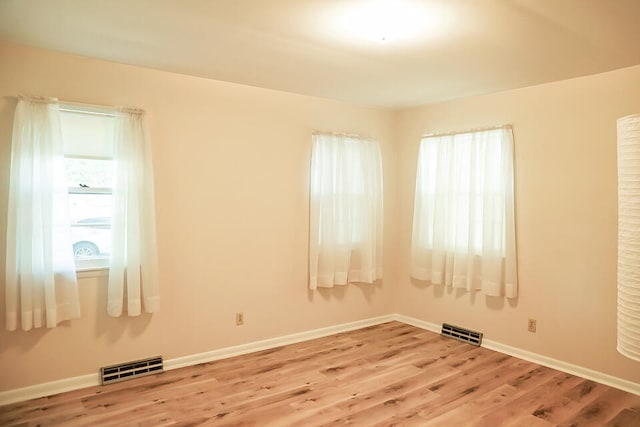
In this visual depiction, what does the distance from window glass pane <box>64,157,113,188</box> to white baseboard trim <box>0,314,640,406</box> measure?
1.46 meters

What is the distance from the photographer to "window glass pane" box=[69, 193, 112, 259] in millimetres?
3254

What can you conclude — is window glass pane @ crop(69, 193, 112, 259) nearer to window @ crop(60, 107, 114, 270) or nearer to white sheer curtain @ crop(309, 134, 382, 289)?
window @ crop(60, 107, 114, 270)

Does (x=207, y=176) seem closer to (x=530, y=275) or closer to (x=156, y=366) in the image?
(x=156, y=366)

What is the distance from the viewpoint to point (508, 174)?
3928 mm

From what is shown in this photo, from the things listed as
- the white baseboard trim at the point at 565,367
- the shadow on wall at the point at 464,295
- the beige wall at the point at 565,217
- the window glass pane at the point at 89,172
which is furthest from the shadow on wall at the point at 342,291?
the window glass pane at the point at 89,172

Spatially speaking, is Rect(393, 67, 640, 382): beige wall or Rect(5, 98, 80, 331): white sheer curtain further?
Rect(393, 67, 640, 382): beige wall

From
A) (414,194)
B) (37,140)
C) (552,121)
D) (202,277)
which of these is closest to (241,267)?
(202,277)

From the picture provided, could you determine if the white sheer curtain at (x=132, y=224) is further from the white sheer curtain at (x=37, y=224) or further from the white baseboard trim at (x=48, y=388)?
the white baseboard trim at (x=48, y=388)

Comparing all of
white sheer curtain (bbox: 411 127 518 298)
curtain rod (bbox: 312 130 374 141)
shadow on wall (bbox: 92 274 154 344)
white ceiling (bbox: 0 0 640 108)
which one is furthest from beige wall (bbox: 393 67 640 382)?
shadow on wall (bbox: 92 274 154 344)

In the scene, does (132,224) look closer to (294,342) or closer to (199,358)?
(199,358)

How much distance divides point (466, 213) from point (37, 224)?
145 inches

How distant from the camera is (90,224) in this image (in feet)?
10.8

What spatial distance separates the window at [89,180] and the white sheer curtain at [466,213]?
3089 millimetres

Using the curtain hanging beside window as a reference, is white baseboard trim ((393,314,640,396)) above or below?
below
